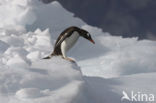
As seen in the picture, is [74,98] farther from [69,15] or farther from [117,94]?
[69,15]

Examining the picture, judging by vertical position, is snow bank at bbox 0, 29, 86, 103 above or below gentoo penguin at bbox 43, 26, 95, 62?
below

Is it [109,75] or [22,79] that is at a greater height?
[109,75]

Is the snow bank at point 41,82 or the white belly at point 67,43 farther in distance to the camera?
the white belly at point 67,43

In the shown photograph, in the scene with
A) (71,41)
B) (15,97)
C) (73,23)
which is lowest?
(15,97)

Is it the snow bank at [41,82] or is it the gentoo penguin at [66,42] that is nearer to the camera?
the snow bank at [41,82]

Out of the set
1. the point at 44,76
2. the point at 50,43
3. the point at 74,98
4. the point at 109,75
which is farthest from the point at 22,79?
the point at 50,43

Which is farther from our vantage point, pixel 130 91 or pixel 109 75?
pixel 109 75

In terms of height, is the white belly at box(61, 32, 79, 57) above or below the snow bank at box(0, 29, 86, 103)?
above

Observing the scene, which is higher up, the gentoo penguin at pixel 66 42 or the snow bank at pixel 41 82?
the gentoo penguin at pixel 66 42

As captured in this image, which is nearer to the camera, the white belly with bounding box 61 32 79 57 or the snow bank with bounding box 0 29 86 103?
the snow bank with bounding box 0 29 86 103

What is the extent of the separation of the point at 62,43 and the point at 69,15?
18.9 meters

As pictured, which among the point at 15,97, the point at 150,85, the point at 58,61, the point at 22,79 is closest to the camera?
the point at 15,97

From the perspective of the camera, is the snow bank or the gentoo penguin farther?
the gentoo penguin

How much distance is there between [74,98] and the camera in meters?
6.43
